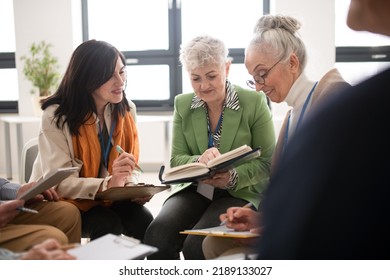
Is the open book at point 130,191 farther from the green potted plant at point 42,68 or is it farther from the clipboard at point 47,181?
the green potted plant at point 42,68

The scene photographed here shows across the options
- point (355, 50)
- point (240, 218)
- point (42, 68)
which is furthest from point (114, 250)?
point (42, 68)

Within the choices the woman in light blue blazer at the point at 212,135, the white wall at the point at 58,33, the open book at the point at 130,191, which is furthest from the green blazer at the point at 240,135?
the white wall at the point at 58,33

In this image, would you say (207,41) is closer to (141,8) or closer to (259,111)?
(259,111)

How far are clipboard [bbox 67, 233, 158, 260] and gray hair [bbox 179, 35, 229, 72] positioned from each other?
97 centimetres

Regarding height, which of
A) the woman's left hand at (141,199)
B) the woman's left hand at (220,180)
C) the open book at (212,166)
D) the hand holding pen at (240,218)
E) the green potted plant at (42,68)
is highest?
the green potted plant at (42,68)

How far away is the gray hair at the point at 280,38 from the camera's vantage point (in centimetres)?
167

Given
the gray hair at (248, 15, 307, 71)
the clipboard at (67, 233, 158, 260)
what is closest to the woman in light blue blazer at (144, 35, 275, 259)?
the gray hair at (248, 15, 307, 71)

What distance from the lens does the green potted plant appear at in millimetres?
3951

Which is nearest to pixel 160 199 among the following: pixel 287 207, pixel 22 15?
pixel 22 15

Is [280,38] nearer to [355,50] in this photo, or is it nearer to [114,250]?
[114,250]

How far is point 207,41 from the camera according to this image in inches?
73.9

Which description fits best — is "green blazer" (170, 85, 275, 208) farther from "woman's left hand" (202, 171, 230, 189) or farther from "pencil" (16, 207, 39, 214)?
"pencil" (16, 207, 39, 214)

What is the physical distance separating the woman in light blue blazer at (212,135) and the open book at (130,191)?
132 millimetres
